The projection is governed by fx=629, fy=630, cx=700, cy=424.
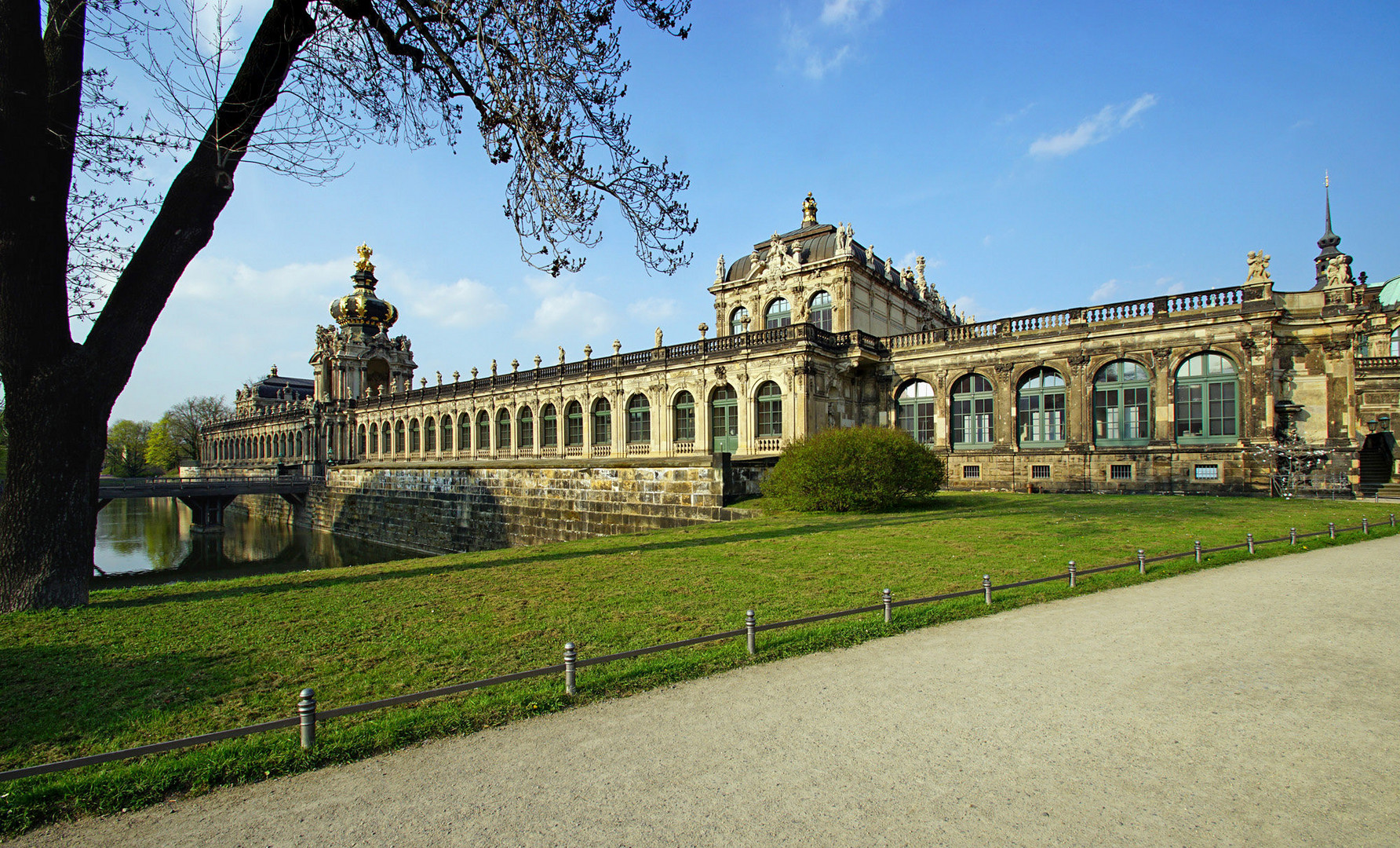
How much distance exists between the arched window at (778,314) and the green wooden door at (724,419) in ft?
22.3

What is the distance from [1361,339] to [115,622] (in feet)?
176

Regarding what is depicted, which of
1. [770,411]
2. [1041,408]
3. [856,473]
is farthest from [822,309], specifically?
[856,473]

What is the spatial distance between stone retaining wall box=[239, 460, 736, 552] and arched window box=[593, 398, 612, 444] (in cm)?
603

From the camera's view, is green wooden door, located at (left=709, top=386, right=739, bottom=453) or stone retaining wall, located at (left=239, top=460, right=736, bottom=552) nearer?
stone retaining wall, located at (left=239, top=460, right=736, bottom=552)

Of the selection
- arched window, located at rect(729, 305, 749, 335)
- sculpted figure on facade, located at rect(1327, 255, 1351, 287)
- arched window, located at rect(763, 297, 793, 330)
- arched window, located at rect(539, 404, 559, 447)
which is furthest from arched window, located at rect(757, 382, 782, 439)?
sculpted figure on facade, located at rect(1327, 255, 1351, 287)

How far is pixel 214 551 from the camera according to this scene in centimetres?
3719

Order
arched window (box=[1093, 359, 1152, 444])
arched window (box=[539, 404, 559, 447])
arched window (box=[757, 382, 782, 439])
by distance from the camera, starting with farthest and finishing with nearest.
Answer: arched window (box=[539, 404, 559, 447])
arched window (box=[757, 382, 782, 439])
arched window (box=[1093, 359, 1152, 444])

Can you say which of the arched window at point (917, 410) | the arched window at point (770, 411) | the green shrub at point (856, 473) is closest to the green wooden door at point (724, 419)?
the arched window at point (770, 411)

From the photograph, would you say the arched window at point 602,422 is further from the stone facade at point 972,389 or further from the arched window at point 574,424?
the arched window at point 574,424

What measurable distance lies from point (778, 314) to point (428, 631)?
30.2 metres

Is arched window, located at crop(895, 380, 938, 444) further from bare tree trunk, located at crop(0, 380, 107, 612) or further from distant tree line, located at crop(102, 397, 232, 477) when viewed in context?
distant tree line, located at crop(102, 397, 232, 477)

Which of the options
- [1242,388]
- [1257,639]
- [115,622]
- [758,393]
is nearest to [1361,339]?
[1242,388]

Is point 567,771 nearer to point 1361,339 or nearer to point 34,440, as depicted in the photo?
point 34,440

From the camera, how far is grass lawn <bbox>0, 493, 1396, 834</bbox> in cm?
Result: 449
